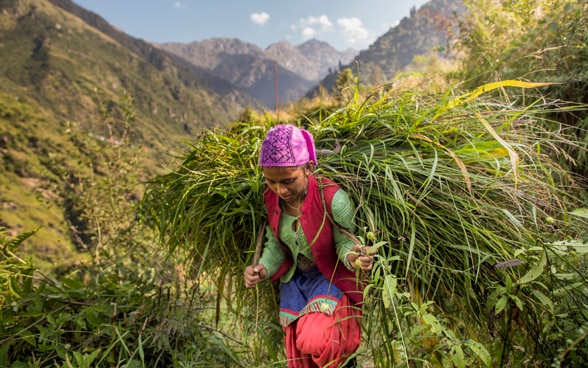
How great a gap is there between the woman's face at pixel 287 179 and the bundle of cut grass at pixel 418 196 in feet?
0.56

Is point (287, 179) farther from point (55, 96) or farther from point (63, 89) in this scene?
point (63, 89)

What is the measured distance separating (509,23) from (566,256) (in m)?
5.05

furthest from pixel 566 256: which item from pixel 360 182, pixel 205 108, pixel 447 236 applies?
pixel 205 108

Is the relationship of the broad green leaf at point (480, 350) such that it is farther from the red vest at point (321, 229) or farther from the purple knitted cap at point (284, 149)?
the purple knitted cap at point (284, 149)

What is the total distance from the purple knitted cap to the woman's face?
3 cm

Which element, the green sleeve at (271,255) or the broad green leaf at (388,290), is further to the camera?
the green sleeve at (271,255)

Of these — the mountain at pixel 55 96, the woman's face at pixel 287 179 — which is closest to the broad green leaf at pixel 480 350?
the woman's face at pixel 287 179

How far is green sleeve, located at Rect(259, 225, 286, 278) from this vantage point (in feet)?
6.31

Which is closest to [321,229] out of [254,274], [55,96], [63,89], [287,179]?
[287,179]

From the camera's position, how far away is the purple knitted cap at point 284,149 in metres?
1.68

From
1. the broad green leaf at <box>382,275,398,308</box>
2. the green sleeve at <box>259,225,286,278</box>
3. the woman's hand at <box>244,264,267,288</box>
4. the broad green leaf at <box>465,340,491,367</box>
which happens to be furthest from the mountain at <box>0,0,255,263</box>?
the broad green leaf at <box>465,340,491,367</box>

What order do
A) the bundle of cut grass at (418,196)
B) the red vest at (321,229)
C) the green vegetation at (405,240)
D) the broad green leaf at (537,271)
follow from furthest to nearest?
the red vest at (321,229) < the bundle of cut grass at (418,196) < the green vegetation at (405,240) < the broad green leaf at (537,271)

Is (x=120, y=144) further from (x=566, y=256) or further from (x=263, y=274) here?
(x=566, y=256)

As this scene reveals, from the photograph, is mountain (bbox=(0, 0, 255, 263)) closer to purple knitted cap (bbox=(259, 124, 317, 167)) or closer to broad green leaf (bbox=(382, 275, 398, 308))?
purple knitted cap (bbox=(259, 124, 317, 167))
